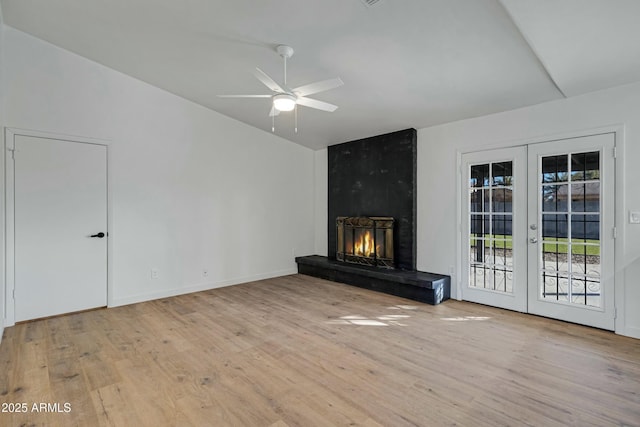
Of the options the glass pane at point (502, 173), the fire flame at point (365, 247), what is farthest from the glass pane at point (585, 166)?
the fire flame at point (365, 247)

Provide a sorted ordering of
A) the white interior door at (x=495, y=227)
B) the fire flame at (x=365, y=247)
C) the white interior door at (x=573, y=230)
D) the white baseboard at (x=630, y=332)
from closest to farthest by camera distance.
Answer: the white baseboard at (x=630, y=332), the white interior door at (x=573, y=230), the white interior door at (x=495, y=227), the fire flame at (x=365, y=247)

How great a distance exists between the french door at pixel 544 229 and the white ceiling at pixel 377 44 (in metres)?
0.69

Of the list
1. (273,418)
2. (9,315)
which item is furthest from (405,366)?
(9,315)

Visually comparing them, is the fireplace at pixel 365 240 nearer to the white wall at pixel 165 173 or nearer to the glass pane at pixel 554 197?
the white wall at pixel 165 173

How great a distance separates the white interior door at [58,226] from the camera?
11.7 ft

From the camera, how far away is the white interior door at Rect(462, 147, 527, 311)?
3.88 meters

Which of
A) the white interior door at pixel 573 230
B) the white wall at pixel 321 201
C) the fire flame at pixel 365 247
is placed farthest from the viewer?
the white wall at pixel 321 201

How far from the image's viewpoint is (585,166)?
3424 millimetres

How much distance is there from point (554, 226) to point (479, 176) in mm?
1045

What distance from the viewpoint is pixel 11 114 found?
3.51 metres

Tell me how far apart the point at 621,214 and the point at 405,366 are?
270 cm

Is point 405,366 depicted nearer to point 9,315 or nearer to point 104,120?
point 9,315

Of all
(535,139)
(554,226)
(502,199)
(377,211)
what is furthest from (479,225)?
(377,211)

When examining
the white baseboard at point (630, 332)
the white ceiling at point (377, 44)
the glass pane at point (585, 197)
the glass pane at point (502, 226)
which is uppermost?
the white ceiling at point (377, 44)
